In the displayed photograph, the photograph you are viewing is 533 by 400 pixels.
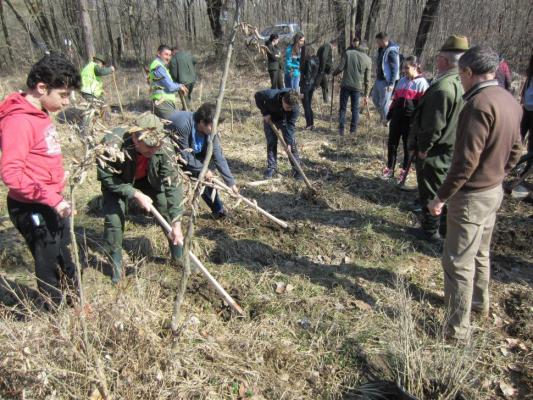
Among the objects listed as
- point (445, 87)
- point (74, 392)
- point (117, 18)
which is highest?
point (117, 18)

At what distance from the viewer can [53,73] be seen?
89.4 inches

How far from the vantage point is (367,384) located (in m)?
2.49

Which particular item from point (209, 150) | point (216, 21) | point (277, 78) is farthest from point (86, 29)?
point (209, 150)

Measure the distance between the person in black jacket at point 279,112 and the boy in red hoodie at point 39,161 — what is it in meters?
3.29

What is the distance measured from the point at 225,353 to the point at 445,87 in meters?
3.11

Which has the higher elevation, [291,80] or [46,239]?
[291,80]

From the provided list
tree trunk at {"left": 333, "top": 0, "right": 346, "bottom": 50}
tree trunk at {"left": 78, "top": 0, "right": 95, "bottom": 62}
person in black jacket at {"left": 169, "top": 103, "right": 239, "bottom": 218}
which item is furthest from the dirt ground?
tree trunk at {"left": 333, "top": 0, "right": 346, "bottom": 50}

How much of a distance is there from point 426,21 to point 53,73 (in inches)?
479

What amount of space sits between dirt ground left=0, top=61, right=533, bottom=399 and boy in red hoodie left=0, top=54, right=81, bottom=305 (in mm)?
220

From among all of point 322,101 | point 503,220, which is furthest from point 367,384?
point 322,101

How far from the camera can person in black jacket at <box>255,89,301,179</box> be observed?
5.26 meters

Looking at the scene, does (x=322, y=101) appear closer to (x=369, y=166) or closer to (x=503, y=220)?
(x=369, y=166)

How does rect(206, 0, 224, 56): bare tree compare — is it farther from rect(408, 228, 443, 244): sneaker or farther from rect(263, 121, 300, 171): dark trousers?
rect(408, 228, 443, 244): sneaker

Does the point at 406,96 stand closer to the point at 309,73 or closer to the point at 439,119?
the point at 439,119
